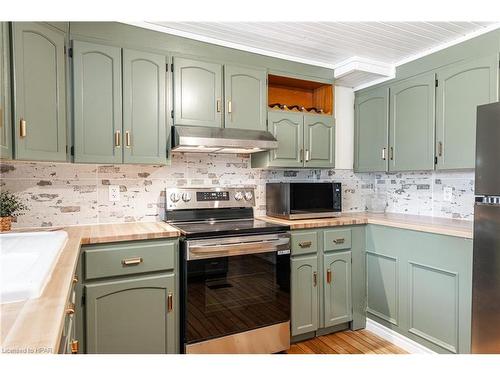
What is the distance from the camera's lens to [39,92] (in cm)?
177

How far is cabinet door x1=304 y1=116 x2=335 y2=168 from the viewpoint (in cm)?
278

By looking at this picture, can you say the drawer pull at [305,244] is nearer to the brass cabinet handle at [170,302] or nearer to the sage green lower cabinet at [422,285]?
the sage green lower cabinet at [422,285]

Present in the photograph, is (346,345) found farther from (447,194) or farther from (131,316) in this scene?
(131,316)

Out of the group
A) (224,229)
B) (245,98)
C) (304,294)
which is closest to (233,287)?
(224,229)

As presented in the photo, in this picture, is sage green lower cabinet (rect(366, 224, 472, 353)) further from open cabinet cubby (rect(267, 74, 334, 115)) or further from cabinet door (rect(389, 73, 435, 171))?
open cabinet cubby (rect(267, 74, 334, 115))

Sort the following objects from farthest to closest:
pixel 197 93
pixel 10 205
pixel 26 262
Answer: pixel 197 93 < pixel 10 205 < pixel 26 262

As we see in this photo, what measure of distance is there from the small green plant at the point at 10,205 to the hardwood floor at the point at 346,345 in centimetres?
203

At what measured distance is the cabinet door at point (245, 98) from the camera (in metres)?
2.44

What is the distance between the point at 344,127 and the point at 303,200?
0.96 metres

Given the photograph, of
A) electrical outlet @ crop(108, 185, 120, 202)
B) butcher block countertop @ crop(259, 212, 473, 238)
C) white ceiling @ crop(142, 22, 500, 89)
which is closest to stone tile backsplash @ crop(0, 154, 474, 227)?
electrical outlet @ crop(108, 185, 120, 202)

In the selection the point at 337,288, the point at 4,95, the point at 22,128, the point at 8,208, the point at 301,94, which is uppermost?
the point at 301,94

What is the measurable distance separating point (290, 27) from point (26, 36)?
4.99 ft

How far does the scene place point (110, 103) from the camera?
81.8 inches

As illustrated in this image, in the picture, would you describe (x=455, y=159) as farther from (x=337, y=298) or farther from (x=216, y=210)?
(x=216, y=210)
